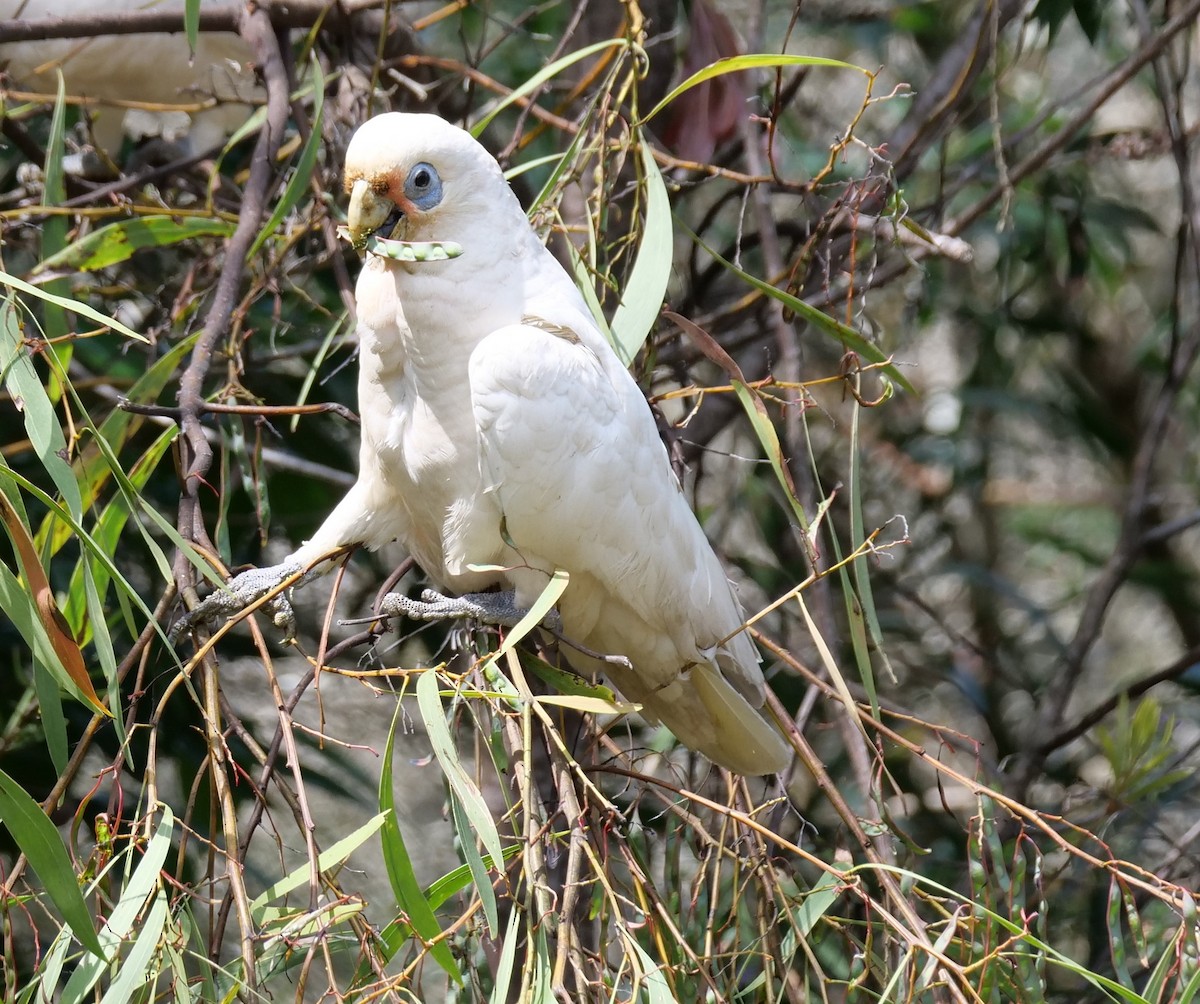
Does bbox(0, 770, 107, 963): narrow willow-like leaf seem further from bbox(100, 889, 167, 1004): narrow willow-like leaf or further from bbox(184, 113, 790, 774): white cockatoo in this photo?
bbox(184, 113, 790, 774): white cockatoo

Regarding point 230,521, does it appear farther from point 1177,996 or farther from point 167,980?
point 1177,996

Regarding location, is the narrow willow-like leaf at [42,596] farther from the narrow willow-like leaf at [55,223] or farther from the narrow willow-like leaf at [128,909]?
the narrow willow-like leaf at [55,223]

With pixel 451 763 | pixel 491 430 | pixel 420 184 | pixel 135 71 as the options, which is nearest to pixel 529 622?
pixel 451 763

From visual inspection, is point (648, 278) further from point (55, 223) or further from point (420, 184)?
point (55, 223)

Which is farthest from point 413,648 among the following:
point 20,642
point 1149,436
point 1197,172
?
point 1197,172

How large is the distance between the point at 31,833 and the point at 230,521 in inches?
50.0

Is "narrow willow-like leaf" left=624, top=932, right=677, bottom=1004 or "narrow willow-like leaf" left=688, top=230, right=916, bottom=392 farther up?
"narrow willow-like leaf" left=688, top=230, right=916, bottom=392

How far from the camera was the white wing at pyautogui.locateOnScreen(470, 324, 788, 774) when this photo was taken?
1.27 meters

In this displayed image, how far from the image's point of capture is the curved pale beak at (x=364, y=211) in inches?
49.7

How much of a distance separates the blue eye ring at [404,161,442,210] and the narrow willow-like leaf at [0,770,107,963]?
2.13 ft

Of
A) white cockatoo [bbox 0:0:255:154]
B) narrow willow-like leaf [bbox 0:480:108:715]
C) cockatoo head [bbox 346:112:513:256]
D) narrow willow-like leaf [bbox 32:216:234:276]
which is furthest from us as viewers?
white cockatoo [bbox 0:0:255:154]

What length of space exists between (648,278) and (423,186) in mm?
263

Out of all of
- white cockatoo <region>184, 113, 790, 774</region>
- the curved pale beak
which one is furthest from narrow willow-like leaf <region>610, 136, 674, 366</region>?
the curved pale beak

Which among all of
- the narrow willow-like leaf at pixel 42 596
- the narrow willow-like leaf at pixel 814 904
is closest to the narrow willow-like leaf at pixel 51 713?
the narrow willow-like leaf at pixel 42 596
